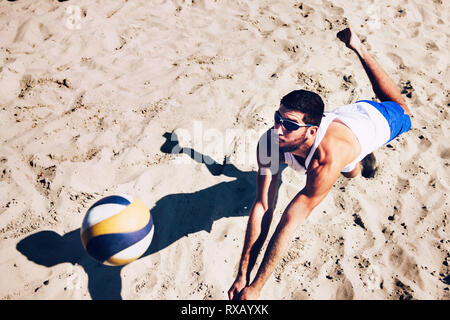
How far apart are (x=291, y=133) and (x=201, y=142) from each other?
1.49 metres

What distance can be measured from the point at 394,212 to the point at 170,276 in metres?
2.64

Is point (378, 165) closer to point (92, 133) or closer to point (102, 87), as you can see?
point (92, 133)

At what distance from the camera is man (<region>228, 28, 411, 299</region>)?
2594 mm

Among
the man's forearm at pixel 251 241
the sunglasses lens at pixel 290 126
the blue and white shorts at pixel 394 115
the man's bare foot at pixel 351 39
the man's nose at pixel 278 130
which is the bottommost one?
the man's forearm at pixel 251 241

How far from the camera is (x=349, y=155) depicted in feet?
9.16

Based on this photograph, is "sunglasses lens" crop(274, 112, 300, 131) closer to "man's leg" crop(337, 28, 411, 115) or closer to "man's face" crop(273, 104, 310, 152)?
"man's face" crop(273, 104, 310, 152)

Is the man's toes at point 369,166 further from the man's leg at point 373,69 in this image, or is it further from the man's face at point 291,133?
the man's face at point 291,133

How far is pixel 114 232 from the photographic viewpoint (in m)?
2.39

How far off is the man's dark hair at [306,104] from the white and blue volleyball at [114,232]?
1.71m

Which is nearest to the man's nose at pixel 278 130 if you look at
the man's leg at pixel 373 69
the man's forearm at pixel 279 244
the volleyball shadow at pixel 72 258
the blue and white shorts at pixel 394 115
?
the man's forearm at pixel 279 244

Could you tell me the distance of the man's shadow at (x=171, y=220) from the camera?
2.83 metres

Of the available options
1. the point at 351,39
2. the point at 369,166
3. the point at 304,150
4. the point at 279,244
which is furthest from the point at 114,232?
the point at 351,39

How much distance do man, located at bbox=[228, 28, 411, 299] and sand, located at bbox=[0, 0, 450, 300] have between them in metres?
0.32

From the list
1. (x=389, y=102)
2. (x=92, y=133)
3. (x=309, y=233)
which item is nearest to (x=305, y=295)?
(x=309, y=233)
